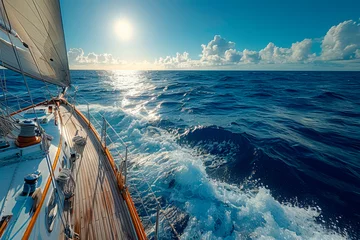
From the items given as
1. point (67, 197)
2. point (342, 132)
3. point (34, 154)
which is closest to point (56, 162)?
point (34, 154)

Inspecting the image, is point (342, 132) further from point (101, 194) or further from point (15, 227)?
point (15, 227)

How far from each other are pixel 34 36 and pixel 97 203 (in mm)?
4769

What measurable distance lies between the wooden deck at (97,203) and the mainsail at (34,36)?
2679 millimetres

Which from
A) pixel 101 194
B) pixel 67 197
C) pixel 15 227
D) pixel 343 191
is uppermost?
pixel 15 227

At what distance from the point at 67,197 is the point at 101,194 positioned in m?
0.69

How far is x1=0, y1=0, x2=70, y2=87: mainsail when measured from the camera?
383 cm

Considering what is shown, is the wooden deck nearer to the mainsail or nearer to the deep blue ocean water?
the deep blue ocean water

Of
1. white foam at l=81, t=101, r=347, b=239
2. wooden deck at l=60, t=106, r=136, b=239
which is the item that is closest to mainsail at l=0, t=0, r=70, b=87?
wooden deck at l=60, t=106, r=136, b=239

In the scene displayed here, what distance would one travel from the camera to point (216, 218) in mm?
4820

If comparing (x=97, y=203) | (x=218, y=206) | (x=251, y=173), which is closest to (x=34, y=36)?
(x=97, y=203)

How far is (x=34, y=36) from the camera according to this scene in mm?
4398

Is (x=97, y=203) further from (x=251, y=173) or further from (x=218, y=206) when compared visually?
(x=251, y=173)

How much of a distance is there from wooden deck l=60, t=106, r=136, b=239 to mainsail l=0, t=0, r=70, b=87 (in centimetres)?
268

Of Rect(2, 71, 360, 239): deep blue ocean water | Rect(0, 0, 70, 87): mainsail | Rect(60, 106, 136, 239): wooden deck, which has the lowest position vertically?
Rect(2, 71, 360, 239): deep blue ocean water
